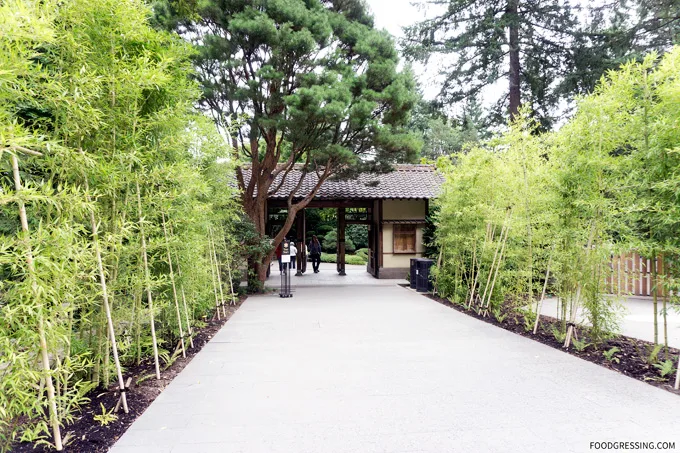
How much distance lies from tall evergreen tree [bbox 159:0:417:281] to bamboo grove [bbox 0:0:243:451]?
3.68m

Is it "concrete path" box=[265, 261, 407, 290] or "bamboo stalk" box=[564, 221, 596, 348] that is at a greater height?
"bamboo stalk" box=[564, 221, 596, 348]

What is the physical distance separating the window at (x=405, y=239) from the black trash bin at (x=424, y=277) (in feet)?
8.06

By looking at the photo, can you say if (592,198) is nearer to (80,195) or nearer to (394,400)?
(394,400)

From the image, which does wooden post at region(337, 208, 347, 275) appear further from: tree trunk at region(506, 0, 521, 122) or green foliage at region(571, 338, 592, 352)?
green foliage at region(571, 338, 592, 352)

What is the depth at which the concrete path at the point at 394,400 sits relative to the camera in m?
2.26

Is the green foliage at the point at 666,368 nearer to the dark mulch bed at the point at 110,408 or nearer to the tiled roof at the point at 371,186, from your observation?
the dark mulch bed at the point at 110,408

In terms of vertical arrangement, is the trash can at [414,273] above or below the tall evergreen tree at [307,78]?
below

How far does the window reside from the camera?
11.2 m

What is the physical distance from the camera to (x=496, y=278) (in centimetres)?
613

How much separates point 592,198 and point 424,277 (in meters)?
5.04

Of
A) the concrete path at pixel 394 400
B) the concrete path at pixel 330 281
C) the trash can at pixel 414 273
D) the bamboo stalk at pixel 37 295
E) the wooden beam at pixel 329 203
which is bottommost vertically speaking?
the concrete path at pixel 330 281

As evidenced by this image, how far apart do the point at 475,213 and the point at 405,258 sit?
4965 mm

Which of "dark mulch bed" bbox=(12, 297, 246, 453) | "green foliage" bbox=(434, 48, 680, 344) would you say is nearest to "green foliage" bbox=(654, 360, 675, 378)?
"green foliage" bbox=(434, 48, 680, 344)

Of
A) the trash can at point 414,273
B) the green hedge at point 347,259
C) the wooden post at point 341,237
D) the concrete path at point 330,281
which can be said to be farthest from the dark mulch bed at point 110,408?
the green hedge at point 347,259
